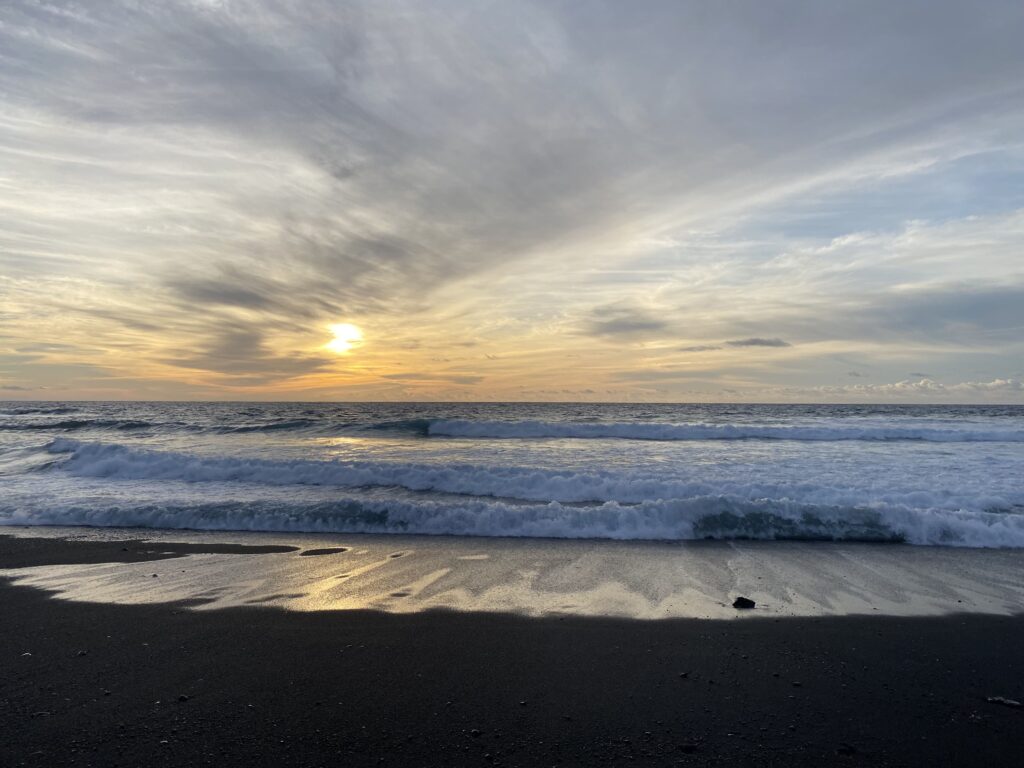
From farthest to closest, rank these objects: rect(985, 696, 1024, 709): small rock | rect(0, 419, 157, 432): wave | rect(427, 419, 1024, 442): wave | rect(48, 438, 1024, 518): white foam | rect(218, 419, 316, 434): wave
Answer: rect(0, 419, 157, 432): wave, rect(218, 419, 316, 434): wave, rect(427, 419, 1024, 442): wave, rect(48, 438, 1024, 518): white foam, rect(985, 696, 1024, 709): small rock

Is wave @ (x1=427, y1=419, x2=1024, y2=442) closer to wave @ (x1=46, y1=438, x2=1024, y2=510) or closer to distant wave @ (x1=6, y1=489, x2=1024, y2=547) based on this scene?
wave @ (x1=46, y1=438, x2=1024, y2=510)

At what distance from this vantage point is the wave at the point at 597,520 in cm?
859

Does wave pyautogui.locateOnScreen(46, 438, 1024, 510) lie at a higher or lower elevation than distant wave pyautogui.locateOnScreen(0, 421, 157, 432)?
lower

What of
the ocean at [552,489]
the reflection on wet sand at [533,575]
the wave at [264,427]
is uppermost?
the wave at [264,427]

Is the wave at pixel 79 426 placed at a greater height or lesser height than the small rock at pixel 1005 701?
greater

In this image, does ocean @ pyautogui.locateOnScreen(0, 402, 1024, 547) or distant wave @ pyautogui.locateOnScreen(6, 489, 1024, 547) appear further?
ocean @ pyautogui.locateOnScreen(0, 402, 1024, 547)

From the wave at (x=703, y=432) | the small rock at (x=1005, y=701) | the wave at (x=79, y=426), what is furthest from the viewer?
the wave at (x=79, y=426)

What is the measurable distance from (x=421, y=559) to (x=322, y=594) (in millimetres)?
1690

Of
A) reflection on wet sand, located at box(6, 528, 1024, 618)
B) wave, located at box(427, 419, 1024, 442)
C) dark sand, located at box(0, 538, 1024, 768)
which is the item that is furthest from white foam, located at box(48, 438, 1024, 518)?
wave, located at box(427, 419, 1024, 442)

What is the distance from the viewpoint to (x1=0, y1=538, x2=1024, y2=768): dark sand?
326 cm

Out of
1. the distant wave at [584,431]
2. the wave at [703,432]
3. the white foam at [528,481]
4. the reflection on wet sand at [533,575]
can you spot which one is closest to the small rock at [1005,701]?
the reflection on wet sand at [533,575]

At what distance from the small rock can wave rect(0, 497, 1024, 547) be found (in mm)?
4719

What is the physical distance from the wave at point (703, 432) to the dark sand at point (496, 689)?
2253 cm

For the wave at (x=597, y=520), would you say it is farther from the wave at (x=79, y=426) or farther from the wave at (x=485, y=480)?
the wave at (x=79, y=426)
